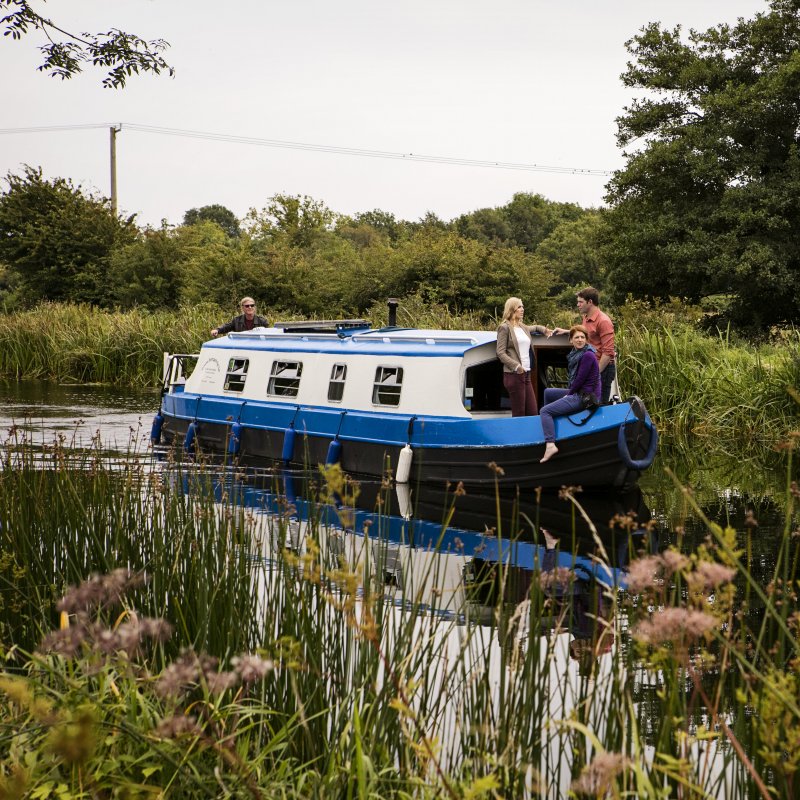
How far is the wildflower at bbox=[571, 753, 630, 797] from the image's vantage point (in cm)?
226

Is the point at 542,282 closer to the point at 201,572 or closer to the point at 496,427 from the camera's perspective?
the point at 496,427

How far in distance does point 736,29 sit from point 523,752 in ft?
99.2

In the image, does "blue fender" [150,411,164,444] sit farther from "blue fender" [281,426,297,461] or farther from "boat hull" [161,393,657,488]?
"blue fender" [281,426,297,461]

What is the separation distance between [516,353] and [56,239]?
33583mm

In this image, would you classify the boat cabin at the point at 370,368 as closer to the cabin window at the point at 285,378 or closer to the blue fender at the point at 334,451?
the cabin window at the point at 285,378

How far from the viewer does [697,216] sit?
28750 mm

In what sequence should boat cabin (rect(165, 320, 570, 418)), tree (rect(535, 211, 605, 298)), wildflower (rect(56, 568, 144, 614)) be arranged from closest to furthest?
wildflower (rect(56, 568, 144, 614))
boat cabin (rect(165, 320, 570, 418))
tree (rect(535, 211, 605, 298))

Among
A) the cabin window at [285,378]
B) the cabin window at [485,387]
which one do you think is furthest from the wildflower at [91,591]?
the cabin window at [285,378]

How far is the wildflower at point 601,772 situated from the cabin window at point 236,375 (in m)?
13.4

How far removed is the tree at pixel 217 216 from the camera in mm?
97688

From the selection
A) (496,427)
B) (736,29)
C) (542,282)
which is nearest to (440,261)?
(542,282)

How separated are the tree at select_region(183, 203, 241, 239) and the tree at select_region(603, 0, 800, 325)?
7068cm

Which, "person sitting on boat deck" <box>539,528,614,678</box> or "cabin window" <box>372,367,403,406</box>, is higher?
"cabin window" <box>372,367,403,406</box>

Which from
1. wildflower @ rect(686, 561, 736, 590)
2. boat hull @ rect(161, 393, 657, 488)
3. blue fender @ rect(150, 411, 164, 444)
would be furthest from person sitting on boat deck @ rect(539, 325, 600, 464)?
wildflower @ rect(686, 561, 736, 590)
